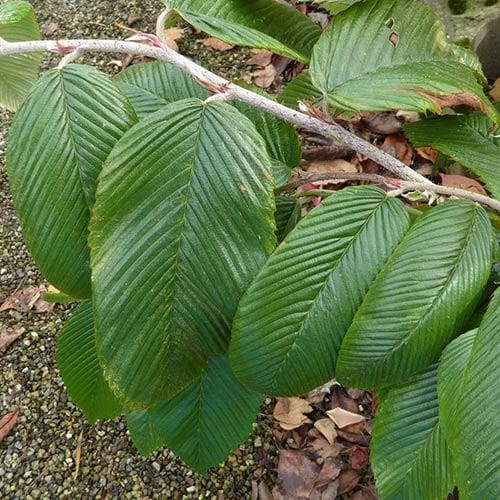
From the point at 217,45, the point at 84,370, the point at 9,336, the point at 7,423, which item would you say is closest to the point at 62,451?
the point at 7,423

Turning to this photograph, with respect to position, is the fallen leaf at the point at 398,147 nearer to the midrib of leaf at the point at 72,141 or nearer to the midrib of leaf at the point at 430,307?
the midrib of leaf at the point at 430,307

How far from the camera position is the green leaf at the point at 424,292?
826 millimetres

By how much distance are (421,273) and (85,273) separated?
1.42ft

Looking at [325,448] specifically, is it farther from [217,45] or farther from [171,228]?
[217,45]

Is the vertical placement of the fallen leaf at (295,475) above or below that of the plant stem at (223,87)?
below

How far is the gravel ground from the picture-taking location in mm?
1699

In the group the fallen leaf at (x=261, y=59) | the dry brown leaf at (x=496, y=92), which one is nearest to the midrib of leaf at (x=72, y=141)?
the dry brown leaf at (x=496, y=92)

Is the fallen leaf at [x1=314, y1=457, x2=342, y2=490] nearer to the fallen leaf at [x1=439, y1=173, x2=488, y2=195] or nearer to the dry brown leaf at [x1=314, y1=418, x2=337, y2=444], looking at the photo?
the dry brown leaf at [x1=314, y1=418, x2=337, y2=444]

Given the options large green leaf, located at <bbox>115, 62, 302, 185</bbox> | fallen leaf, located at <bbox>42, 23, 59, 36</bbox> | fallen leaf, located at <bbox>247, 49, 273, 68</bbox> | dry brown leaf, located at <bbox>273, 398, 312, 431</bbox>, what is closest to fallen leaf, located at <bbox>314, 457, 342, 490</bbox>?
dry brown leaf, located at <bbox>273, 398, 312, 431</bbox>

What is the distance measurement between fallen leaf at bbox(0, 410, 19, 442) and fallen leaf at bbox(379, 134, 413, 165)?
4.73 ft

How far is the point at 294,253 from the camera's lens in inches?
32.5

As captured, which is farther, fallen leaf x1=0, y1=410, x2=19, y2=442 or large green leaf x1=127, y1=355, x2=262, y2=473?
fallen leaf x1=0, y1=410, x2=19, y2=442

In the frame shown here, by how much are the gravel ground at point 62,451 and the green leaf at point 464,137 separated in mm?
995

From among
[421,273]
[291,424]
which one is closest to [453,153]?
[421,273]
